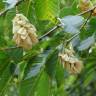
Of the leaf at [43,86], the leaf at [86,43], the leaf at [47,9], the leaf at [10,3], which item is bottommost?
the leaf at [43,86]

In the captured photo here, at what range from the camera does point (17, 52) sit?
1.72 meters

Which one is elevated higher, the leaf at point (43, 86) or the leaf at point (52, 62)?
the leaf at point (52, 62)

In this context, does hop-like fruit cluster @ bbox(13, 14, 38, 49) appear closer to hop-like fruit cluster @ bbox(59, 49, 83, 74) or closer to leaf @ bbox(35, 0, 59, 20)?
hop-like fruit cluster @ bbox(59, 49, 83, 74)

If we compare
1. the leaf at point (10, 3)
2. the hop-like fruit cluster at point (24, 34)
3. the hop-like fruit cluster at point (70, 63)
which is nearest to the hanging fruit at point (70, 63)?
the hop-like fruit cluster at point (70, 63)

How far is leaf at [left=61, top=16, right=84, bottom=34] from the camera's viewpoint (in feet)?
4.86

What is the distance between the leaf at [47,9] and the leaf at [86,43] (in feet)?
0.58

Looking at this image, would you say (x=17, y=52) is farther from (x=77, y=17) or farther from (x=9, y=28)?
(x=77, y=17)

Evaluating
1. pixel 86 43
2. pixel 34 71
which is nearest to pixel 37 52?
pixel 34 71

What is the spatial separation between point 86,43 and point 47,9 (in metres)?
0.22

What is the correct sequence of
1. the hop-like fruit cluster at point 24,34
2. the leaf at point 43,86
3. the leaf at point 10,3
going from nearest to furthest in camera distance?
the hop-like fruit cluster at point 24,34
the leaf at point 10,3
the leaf at point 43,86

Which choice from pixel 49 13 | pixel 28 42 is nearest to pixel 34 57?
pixel 49 13

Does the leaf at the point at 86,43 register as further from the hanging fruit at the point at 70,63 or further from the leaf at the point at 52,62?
the hanging fruit at the point at 70,63

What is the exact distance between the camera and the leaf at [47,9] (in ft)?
5.44

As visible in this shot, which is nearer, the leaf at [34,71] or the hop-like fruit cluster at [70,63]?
the hop-like fruit cluster at [70,63]
